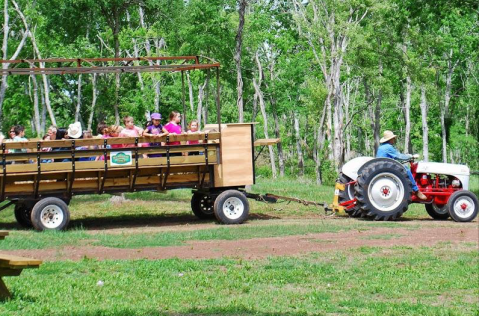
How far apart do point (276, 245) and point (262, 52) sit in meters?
43.3

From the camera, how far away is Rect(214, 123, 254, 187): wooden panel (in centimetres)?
1850

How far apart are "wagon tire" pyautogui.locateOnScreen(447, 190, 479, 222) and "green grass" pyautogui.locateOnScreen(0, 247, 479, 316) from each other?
601 centimetres

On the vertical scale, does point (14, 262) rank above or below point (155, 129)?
below

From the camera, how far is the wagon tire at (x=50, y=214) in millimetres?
16969

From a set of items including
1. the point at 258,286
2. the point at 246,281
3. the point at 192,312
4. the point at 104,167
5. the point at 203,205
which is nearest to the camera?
the point at 192,312

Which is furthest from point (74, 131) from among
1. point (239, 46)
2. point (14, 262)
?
point (239, 46)

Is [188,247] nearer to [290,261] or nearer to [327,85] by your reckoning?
[290,261]

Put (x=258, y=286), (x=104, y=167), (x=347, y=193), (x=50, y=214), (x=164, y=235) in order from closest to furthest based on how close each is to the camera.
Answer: (x=258, y=286)
(x=164, y=235)
(x=50, y=214)
(x=104, y=167)
(x=347, y=193)

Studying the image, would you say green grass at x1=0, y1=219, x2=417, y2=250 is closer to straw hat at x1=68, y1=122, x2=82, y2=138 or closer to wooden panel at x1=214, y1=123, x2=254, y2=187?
wooden panel at x1=214, y1=123, x2=254, y2=187

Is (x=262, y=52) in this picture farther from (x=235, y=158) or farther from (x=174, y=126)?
(x=235, y=158)

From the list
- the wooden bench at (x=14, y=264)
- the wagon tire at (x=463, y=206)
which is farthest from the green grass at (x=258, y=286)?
the wagon tire at (x=463, y=206)

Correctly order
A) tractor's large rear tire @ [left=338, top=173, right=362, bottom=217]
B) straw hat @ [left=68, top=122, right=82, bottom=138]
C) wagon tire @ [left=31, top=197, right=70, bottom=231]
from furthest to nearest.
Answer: tractor's large rear tire @ [left=338, top=173, right=362, bottom=217], straw hat @ [left=68, top=122, right=82, bottom=138], wagon tire @ [left=31, top=197, right=70, bottom=231]

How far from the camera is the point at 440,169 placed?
63.7ft

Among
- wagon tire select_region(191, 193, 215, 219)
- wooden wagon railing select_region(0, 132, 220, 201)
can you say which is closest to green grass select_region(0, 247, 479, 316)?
wooden wagon railing select_region(0, 132, 220, 201)
